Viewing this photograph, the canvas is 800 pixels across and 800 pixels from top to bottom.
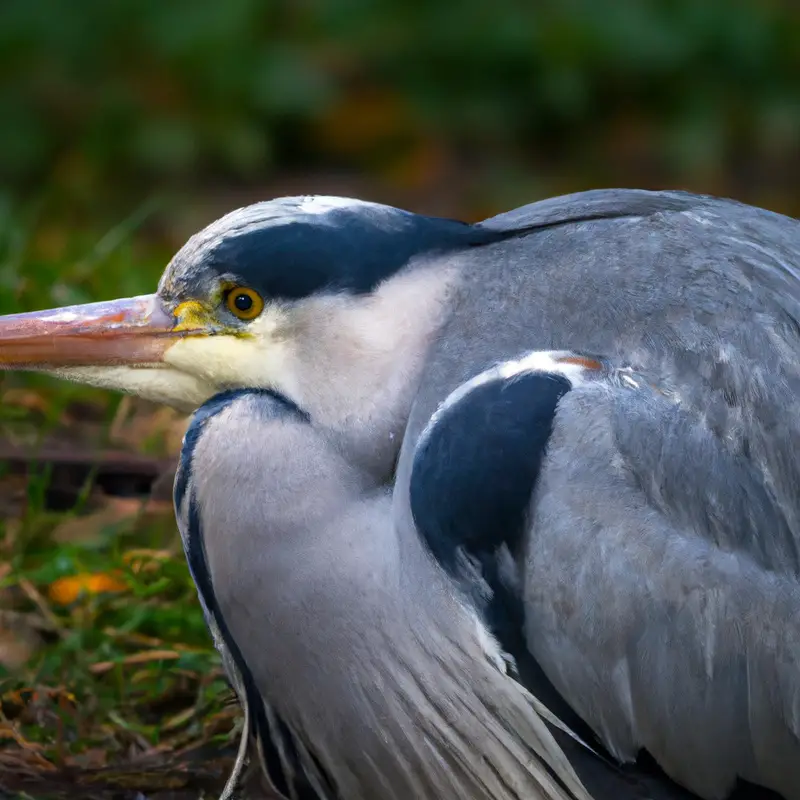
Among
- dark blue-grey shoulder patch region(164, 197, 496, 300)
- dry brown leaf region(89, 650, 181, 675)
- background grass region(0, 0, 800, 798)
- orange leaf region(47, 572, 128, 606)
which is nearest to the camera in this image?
dark blue-grey shoulder patch region(164, 197, 496, 300)

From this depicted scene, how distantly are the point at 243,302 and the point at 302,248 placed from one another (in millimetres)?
154

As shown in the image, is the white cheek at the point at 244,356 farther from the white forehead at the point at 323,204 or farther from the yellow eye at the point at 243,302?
the white forehead at the point at 323,204

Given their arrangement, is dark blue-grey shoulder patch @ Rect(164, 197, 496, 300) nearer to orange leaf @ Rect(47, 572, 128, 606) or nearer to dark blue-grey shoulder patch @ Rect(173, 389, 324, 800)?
dark blue-grey shoulder patch @ Rect(173, 389, 324, 800)

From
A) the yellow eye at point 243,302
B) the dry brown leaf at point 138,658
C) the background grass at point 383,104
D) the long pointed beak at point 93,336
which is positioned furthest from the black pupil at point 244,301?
the background grass at point 383,104

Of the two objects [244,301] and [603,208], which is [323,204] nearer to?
[244,301]

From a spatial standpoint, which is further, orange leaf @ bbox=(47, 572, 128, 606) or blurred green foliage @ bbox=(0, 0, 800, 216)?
blurred green foliage @ bbox=(0, 0, 800, 216)

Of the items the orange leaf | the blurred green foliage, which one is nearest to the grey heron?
the orange leaf

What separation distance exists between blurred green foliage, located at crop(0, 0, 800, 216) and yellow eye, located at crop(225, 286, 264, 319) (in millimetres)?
5113

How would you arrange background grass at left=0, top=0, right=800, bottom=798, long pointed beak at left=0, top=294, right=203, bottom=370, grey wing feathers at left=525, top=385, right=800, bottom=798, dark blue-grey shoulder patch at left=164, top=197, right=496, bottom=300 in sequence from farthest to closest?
background grass at left=0, top=0, right=800, bottom=798, long pointed beak at left=0, top=294, right=203, bottom=370, dark blue-grey shoulder patch at left=164, top=197, right=496, bottom=300, grey wing feathers at left=525, top=385, right=800, bottom=798

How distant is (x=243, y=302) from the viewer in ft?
8.83

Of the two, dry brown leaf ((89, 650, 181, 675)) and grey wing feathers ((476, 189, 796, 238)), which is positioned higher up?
grey wing feathers ((476, 189, 796, 238))

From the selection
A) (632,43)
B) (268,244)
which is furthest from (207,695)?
(632,43)

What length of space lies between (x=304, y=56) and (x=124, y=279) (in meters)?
3.61

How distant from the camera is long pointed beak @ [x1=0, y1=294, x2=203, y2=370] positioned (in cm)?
277
